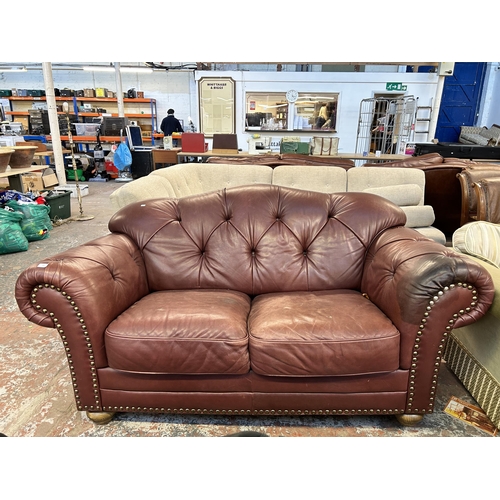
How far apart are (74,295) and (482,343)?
1.74 meters

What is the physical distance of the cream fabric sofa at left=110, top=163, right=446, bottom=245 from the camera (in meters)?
2.91

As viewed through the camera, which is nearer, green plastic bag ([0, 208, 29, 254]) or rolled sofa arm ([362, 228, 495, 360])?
rolled sofa arm ([362, 228, 495, 360])

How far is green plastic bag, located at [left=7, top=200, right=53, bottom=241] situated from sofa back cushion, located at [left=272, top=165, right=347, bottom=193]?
273 centimetres

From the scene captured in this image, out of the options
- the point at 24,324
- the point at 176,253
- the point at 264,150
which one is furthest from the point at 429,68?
the point at 24,324

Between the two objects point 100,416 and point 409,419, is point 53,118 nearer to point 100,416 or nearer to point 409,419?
point 100,416

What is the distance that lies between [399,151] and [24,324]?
27.9ft

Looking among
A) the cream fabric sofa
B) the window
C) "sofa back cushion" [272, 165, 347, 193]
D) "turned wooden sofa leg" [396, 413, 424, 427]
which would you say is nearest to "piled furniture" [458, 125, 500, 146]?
the window

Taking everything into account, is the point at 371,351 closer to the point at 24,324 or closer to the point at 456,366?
the point at 456,366

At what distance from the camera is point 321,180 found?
3.20 m

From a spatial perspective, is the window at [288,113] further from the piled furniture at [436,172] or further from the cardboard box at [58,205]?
the piled furniture at [436,172]

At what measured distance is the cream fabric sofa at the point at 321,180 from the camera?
2.91m

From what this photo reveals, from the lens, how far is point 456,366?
1787 millimetres

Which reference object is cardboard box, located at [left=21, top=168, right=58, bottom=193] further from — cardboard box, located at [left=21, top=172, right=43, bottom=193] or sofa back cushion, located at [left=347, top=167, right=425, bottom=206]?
sofa back cushion, located at [left=347, top=167, right=425, bottom=206]
